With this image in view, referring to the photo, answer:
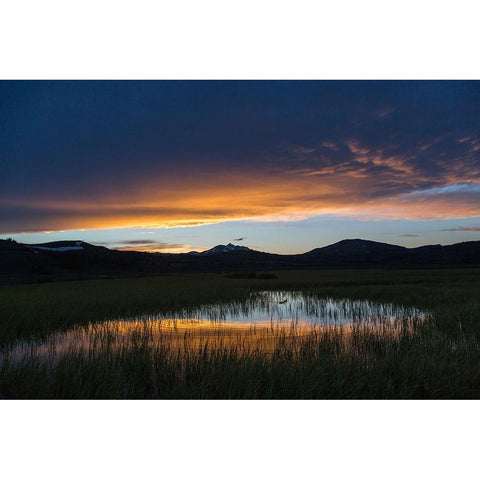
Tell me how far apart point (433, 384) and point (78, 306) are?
40.0ft

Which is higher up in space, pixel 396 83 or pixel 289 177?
pixel 396 83

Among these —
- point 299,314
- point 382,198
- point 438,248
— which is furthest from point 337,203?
point 438,248

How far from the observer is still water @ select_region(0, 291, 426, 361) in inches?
327

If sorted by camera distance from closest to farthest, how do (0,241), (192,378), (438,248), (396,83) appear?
(192,378) < (396,83) < (0,241) < (438,248)

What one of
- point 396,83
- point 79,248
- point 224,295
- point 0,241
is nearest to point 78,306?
point 224,295

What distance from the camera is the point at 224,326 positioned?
429 inches

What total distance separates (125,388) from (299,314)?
29.8 ft

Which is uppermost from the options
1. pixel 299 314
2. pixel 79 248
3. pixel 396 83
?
pixel 396 83

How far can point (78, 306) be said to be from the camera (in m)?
13.4

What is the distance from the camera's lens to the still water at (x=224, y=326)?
27.2ft

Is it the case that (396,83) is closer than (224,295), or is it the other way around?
(396,83)

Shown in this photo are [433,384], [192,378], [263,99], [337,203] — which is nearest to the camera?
[433,384]

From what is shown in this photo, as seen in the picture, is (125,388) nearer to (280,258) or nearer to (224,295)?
(224,295)

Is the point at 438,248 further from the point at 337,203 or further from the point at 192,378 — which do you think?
the point at 192,378
